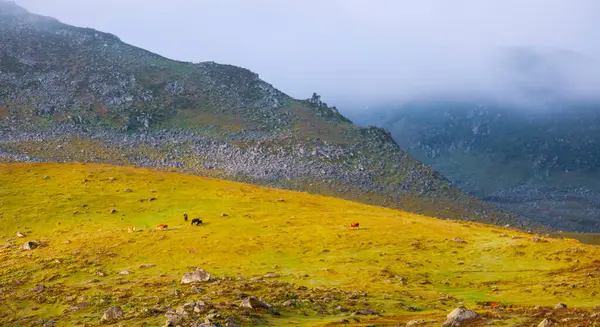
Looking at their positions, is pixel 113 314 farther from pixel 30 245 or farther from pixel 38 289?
pixel 30 245

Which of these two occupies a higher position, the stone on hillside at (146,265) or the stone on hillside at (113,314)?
the stone on hillside at (113,314)

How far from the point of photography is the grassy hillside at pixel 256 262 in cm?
3131

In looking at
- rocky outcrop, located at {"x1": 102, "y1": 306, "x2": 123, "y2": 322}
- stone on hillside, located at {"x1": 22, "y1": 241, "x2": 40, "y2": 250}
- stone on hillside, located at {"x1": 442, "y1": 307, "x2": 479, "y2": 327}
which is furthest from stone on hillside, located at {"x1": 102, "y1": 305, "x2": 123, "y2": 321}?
stone on hillside, located at {"x1": 22, "y1": 241, "x2": 40, "y2": 250}

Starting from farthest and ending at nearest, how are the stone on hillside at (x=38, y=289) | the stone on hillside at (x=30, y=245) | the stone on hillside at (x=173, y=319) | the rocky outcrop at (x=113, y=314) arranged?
1. the stone on hillside at (x=30, y=245)
2. the stone on hillside at (x=38, y=289)
3. the rocky outcrop at (x=113, y=314)
4. the stone on hillside at (x=173, y=319)

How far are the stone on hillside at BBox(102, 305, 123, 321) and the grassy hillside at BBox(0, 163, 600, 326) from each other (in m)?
0.46

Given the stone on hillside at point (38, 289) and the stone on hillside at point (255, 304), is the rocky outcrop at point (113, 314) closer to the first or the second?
the stone on hillside at point (255, 304)

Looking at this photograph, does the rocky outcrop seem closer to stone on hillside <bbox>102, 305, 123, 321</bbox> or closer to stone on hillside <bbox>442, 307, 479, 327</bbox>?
stone on hillside <bbox>102, 305, 123, 321</bbox>

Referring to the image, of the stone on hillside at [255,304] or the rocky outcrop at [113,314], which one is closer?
the rocky outcrop at [113,314]

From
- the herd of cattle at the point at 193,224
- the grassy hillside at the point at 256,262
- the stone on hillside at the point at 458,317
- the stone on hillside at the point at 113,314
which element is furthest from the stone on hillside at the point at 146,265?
the stone on hillside at the point at 458,317

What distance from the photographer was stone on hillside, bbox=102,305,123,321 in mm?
28609

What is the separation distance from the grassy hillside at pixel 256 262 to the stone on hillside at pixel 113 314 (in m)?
0.46

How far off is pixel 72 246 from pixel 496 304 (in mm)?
39597

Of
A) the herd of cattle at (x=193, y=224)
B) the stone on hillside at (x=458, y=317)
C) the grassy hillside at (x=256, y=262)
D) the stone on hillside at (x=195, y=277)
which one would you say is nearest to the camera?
the stone on hillside at (x=458, y=317)

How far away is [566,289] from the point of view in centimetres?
3791
